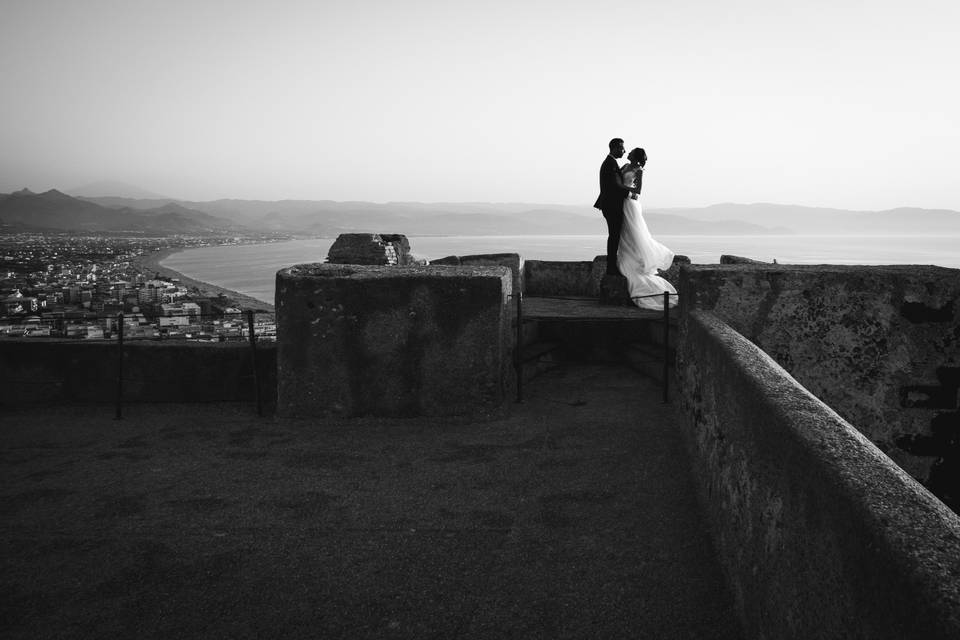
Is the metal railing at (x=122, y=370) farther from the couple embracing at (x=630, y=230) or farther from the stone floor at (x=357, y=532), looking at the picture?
the couple embracing at (x=630, y=230)

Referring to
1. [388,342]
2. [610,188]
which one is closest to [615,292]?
[610,188]

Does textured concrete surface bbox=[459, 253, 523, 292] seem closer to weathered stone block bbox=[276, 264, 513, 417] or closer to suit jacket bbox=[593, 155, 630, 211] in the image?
suit jacket bbox=[593, 155, 630, 211]

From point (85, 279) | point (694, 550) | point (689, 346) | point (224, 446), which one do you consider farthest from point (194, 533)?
point (85, 279)

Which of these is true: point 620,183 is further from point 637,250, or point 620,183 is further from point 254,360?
point 254,360

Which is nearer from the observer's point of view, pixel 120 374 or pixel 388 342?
pixel 388 342

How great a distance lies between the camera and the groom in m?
8.17

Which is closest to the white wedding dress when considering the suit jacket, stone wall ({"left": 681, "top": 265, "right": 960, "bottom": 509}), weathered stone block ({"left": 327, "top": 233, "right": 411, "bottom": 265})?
the suit jacket

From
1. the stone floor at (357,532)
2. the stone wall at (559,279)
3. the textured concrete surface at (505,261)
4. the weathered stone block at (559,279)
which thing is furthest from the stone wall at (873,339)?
the weathered stone block at (559,279)

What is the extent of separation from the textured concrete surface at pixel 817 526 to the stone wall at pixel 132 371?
4119 mm

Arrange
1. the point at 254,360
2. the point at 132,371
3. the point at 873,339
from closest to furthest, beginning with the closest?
the point at 873,339, the point at 254,360, the point at 132,371

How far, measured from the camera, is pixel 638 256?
8.20 meters

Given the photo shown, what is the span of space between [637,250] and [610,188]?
2.97 feet

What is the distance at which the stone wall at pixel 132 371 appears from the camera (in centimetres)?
540

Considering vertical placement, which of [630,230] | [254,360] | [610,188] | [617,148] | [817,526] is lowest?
[254,360]
